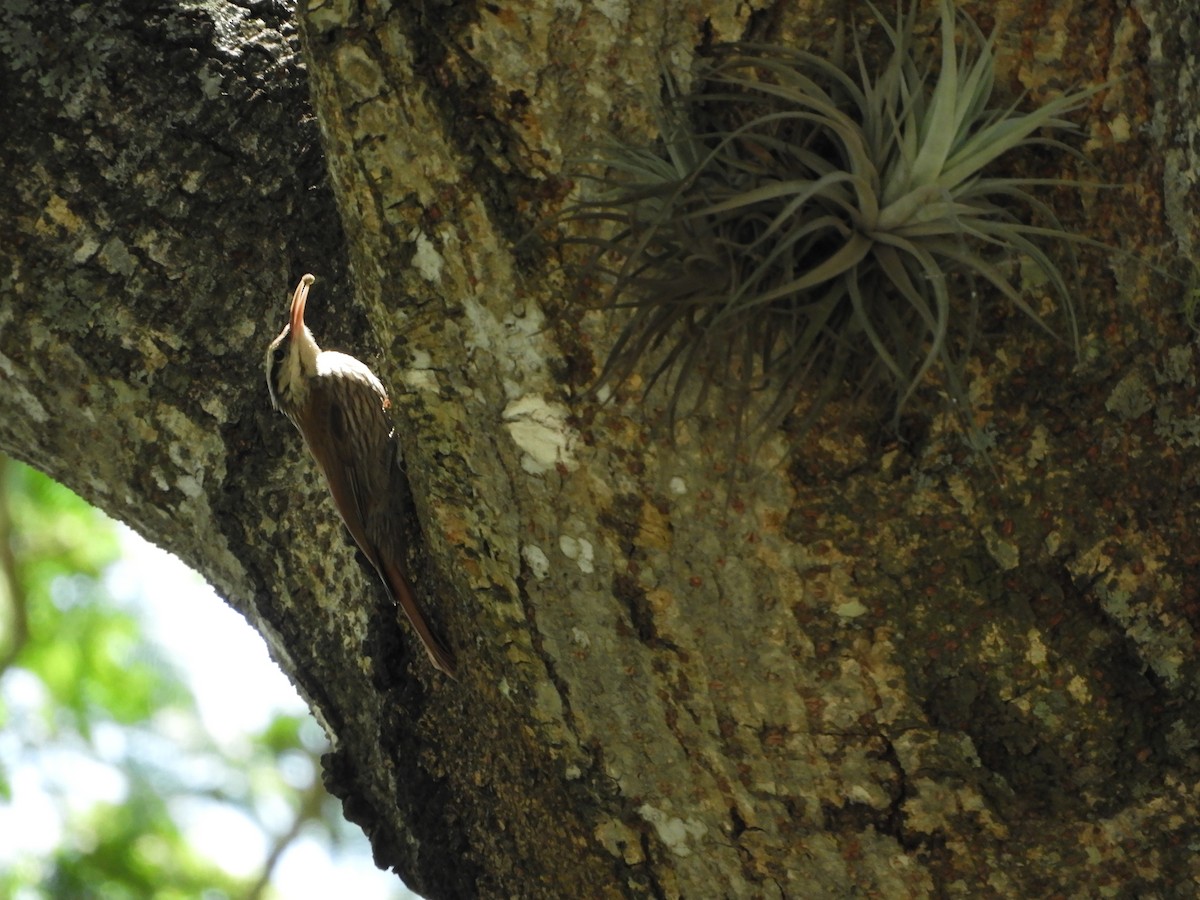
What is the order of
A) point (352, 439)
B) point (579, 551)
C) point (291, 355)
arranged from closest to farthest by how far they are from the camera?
1. point (579, 551)
2. point (291, 355)
3. point (352, 439)

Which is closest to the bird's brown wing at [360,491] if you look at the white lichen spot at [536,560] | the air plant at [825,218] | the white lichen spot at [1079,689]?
the white lichen spot at [536,560]

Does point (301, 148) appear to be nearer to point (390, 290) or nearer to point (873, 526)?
point (390, 290)

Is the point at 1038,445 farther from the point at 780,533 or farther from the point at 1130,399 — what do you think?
the point at 780,533

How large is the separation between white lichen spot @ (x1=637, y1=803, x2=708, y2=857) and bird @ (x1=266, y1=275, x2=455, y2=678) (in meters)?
0.38

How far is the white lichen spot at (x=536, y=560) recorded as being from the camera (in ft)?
5.61

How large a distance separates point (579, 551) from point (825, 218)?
548mm

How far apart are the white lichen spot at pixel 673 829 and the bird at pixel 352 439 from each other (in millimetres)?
382

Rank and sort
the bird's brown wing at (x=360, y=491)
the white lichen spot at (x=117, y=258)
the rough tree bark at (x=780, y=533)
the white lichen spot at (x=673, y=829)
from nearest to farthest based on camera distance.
→ 1. the rough tree bark at (x=780, y=533)
2. the white lichen spot at (x=673, y=829)
3. the bird's brown wing at (x=360, y=491)
4. the white lichen spot at (x=117, y=258)

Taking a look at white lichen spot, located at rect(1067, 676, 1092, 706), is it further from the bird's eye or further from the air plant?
the bird's eye

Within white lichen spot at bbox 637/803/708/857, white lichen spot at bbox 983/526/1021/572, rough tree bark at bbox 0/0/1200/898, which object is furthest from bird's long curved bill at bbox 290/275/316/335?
white lichen spot at bbox 983/526/1021/572

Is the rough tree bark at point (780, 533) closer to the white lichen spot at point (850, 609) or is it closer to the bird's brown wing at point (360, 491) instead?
the white lichen spot at point (850, 609)

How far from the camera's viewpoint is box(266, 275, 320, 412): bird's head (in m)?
2.29

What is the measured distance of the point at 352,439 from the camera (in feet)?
11.3

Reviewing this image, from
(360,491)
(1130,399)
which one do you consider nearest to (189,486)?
(360,491)
